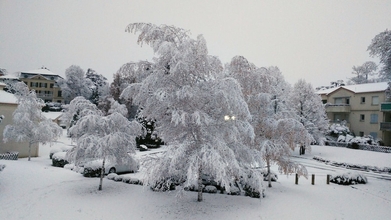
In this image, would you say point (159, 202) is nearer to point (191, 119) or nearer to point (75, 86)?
point (191, 119)

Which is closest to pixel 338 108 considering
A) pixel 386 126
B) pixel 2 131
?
pixel 386 126

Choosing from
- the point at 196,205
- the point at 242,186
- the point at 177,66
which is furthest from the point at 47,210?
the point at 242,186

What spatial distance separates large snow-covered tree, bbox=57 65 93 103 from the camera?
61.6 meters

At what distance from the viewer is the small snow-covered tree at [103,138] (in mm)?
12945

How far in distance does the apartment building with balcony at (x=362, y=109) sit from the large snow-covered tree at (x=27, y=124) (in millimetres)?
43362

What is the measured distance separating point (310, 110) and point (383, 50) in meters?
19.0

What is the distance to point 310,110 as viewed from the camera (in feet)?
119

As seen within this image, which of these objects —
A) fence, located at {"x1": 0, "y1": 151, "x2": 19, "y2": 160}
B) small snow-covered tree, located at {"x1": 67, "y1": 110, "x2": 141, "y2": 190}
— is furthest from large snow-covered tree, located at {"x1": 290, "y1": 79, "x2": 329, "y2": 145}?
fence, located at {"x1": 0, "y1": 151, "x2": 19, "y2": 160}

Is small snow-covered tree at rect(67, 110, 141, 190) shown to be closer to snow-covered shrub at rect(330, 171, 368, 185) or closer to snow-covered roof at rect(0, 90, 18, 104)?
snow-covered shrub at rect(330, 171, 368, 185)

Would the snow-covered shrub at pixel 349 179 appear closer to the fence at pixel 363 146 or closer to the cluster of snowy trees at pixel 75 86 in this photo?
the fence at pixel 363 146

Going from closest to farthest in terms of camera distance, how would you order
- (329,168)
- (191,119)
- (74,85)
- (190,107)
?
(191,119)
(190,107)
(329,168)
(74,85)

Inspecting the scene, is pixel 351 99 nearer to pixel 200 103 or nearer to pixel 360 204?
pixel 360 204

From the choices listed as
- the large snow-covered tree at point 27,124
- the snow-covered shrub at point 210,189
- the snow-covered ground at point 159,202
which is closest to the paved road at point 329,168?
the snow-covered ground at point 159,202

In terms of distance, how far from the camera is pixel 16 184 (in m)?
14.8
